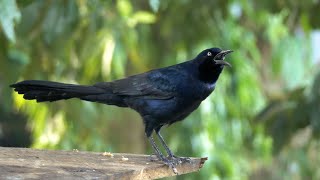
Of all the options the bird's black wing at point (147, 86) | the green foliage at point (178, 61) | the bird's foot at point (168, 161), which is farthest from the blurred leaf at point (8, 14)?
the green foliage at point (178, 61)

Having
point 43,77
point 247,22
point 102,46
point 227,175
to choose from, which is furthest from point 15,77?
point 247,22

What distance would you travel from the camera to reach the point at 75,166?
7.67 feet

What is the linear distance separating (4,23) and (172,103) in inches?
32.3

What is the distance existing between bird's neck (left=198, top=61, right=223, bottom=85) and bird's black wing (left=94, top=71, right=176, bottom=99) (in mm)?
127

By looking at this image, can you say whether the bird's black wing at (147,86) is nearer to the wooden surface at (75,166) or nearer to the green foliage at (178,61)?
the wooden surface at (75,166)

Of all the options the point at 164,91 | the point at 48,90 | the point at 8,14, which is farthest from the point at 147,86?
the point at 8,14

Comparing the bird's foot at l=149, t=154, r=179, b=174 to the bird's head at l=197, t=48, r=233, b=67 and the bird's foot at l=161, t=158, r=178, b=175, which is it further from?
the bird's head at l=197, t=48, r=233, b=67

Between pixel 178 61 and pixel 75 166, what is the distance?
3.14 metres

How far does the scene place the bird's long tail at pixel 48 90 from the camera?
2.96 meters

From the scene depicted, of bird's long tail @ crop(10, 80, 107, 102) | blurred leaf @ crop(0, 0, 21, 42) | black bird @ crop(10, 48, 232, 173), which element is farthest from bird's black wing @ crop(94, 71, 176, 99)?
blurred leaf @ crop(0, 0, 21, 42)

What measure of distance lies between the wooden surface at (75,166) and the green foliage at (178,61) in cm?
133

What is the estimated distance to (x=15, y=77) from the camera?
4312 millimetres

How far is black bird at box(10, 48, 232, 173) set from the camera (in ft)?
10.4

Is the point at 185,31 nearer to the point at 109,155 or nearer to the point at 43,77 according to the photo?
the point at 43,77
